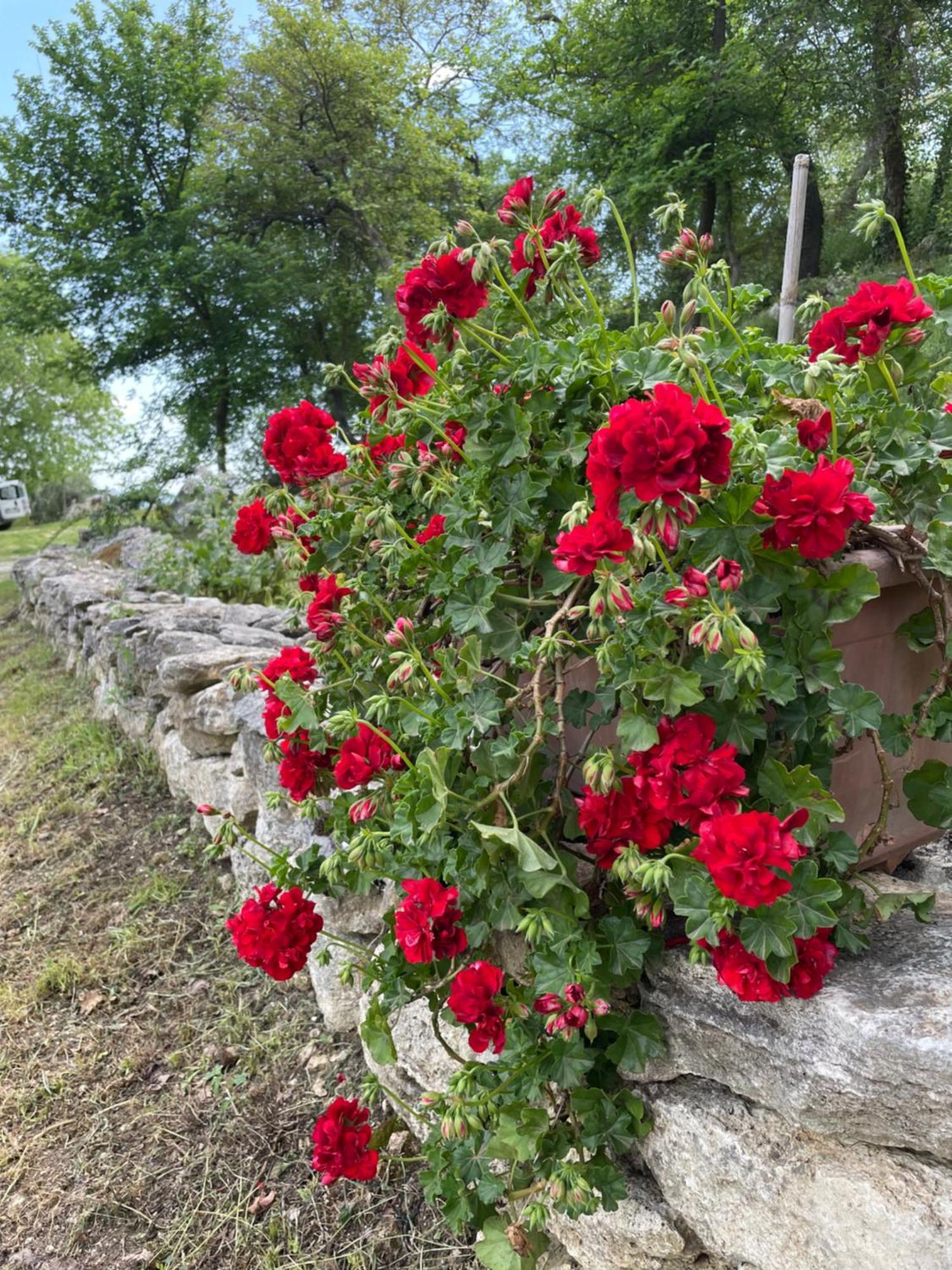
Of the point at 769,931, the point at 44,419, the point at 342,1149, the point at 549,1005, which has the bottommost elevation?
the point at 342,1149

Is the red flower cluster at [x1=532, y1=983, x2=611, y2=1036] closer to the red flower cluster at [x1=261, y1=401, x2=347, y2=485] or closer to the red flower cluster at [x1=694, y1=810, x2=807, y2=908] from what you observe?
the red flower cluster at [x1=694, y1=810, x2=807, y2=908]

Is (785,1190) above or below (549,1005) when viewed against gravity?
below

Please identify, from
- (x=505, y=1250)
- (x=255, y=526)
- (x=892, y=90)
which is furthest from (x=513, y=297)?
(x=892, y=90)

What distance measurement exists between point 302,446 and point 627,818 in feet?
2.57

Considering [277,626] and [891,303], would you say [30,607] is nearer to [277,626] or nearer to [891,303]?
[277,626]

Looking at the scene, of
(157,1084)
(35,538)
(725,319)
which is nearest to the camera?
(725,319)

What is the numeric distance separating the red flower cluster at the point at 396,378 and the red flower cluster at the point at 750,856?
2.42ft

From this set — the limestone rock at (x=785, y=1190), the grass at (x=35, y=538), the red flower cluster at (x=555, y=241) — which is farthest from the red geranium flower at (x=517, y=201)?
the grass at (x=35, y=538)

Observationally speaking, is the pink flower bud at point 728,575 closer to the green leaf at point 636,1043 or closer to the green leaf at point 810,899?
the green leaf at point 810,899

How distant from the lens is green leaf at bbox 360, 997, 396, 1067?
1.26 metres

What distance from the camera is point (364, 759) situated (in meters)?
1.16

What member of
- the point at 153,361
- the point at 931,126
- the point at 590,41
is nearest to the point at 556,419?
the point at 931,126

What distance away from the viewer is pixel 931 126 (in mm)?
9414

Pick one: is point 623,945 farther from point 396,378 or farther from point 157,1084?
point 157,1084
